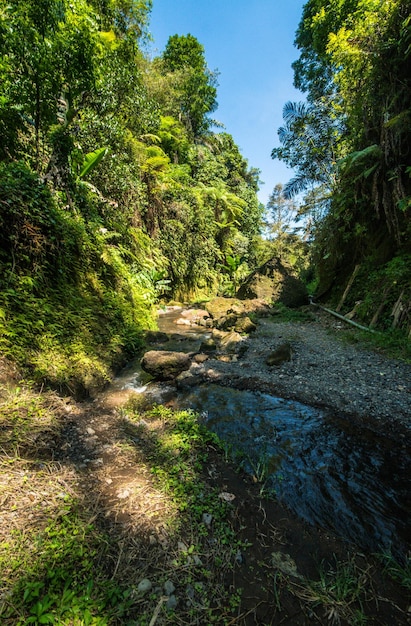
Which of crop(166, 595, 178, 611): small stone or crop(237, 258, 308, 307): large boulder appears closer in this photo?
crop(166, 595, 178, 611): small stone

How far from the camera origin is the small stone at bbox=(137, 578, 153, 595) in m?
1.32

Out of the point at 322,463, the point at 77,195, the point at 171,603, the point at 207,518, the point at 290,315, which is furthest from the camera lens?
the point at 290,315

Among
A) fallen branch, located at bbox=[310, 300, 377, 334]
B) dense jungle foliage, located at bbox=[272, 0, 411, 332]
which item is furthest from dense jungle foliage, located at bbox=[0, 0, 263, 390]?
dense jungle foliage, located at bbox=[272, 0, 411, 332]

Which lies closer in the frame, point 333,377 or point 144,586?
point 144,586

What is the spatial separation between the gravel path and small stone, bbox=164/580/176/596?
2.95 metres

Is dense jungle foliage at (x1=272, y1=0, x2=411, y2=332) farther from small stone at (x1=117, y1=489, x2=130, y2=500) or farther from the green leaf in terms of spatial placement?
the green leaf

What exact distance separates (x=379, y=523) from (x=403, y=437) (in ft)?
4.59

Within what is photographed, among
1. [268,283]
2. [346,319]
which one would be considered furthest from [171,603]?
[268,283]

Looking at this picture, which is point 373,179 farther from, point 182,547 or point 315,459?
point 182,547

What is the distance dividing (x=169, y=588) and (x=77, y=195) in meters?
6.97

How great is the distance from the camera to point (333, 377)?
175 inches

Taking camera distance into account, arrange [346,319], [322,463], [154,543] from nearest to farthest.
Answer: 1. [154,543]
2. [322,463]
3. [346,319]

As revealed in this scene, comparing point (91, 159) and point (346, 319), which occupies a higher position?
point (91, 159)

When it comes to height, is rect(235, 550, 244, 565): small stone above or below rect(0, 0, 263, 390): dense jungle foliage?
below
